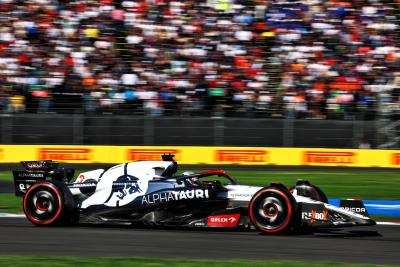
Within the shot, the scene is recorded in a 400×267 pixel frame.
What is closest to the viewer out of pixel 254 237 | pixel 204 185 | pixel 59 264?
pixel 59 264

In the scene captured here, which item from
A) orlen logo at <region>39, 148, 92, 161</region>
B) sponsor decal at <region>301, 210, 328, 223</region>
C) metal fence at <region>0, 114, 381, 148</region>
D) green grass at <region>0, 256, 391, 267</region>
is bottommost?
green grass at <region>0, 256, 391, 267</region>

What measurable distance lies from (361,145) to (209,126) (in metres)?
3.92

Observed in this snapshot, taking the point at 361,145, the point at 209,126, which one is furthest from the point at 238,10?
the point at 361,145

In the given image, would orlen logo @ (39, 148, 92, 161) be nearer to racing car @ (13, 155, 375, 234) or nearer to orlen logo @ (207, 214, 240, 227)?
racing car @ (13, 155, 375, 234)

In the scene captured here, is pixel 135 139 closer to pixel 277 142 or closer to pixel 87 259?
pixel 277 142

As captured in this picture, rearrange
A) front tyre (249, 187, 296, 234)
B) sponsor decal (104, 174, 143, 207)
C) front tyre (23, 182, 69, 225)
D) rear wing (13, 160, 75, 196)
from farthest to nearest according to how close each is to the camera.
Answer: rear wing (13, 160, 75, 196)
front tyre (23, 182, 69, 225)
sponsor decal (104, 174, 143, 207)
front tyre (249, 187, 296, 234)

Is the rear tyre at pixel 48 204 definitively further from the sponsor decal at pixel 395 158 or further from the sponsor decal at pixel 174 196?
the sponsor decal at pixel 395 158

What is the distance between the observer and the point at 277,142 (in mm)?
19328

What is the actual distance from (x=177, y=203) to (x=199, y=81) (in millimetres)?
10469

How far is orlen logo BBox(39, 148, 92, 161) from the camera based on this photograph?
1931 centimetres

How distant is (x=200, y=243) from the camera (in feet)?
26.8

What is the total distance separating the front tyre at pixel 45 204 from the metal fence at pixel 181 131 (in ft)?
31.4

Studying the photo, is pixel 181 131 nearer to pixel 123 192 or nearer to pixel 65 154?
pixel 65 154

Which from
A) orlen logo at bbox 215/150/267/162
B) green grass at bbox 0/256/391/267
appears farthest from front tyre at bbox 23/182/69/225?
orlen logo at bbox 215/150/267/162
